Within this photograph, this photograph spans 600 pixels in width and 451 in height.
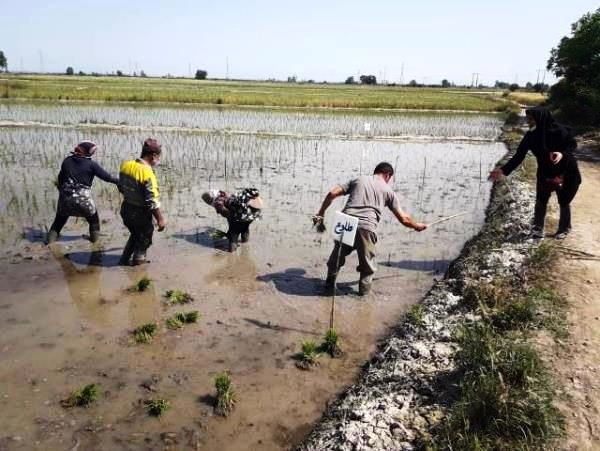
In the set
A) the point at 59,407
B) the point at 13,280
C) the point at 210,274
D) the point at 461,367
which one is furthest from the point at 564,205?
the point at 13,280

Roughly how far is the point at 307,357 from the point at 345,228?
1.36 m

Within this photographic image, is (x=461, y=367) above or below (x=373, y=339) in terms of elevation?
above

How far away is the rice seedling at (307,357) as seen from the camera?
4.19m

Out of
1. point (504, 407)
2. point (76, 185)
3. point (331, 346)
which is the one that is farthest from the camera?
point (76, 185)

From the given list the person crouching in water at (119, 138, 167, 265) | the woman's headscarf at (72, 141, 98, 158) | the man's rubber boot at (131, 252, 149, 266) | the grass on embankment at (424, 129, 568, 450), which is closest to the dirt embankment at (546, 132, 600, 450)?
the grass on embankment at (424, 129, 568, 450)

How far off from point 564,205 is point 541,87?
→ 7924cm

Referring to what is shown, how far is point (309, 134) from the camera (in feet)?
68.5

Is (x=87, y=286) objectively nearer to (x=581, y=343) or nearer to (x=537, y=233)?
(x=581, y=343)

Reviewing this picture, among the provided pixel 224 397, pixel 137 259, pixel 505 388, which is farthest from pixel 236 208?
pixel 505 388

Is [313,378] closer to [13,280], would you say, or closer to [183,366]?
[183,366]

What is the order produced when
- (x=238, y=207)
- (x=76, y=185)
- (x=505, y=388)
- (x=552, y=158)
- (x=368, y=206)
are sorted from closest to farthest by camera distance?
Result: (x=505, y=388) → (x=368, y=206) → (x=552, y=158) → (x=76, y=185) → (x=238, y=207)

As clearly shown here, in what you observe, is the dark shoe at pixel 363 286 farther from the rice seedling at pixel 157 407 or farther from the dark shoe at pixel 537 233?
the rice seedling at pixel 157 407

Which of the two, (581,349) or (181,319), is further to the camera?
(181,319)

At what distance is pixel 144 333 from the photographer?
4539 millimetres
